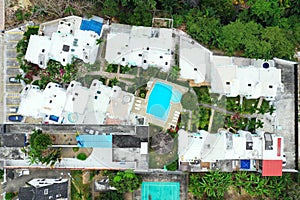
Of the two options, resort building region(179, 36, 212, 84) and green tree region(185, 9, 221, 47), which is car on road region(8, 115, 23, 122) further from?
green tree region(185, 9, 221, 47)

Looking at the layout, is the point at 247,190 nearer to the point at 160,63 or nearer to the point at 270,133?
the point at 270,133

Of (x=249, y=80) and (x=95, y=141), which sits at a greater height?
(x=249, y=80)

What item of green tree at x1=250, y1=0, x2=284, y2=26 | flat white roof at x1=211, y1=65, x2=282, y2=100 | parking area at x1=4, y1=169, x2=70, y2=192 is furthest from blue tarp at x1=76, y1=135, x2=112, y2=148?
green tree at x1=250, y1=0, x2=284, y2=26

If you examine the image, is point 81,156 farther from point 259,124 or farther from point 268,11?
point 268,11

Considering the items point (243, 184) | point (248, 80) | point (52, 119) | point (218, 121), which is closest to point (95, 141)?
point (52, 119)

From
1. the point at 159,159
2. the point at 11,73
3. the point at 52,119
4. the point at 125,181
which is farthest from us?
the point at 11,73

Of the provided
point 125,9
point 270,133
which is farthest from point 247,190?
point 125,9

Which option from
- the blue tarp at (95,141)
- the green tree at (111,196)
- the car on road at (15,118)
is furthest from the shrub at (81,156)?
the car on road at (15,118)
